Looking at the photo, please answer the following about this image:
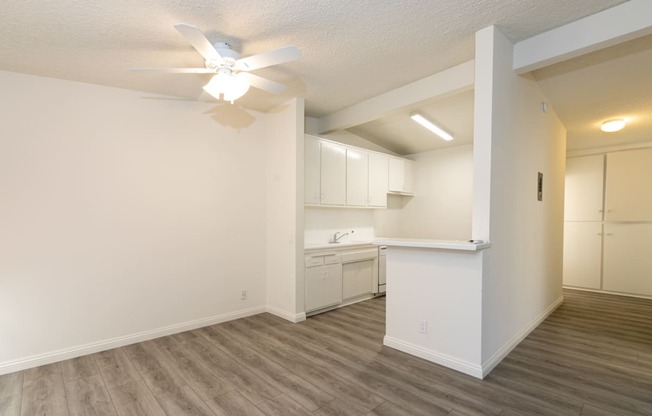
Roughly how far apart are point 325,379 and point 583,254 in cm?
558

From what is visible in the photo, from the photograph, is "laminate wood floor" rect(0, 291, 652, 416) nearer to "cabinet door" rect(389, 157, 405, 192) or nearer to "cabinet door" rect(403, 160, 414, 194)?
"cabinet door" rect(389, 157, 405, 192)

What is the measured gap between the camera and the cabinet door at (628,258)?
495 centimetres

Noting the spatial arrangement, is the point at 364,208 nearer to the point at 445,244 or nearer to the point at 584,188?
the point at 445,244

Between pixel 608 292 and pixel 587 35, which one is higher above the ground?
pixel 587 35

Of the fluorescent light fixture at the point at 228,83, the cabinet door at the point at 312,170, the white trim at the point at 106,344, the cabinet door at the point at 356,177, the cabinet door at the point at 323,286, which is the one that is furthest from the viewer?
the cabinet door at the point at 356,177

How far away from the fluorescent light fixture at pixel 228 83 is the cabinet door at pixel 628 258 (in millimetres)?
6331

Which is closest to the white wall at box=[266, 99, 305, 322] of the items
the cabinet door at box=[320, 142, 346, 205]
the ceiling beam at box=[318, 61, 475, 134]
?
the cabinet door at box=[320, 142, 346, 205]

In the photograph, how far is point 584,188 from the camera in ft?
18.2

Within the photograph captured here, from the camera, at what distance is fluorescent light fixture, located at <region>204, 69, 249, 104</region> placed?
2.47 meters

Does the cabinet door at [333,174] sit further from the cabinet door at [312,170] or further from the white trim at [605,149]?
the white trim at [605,149]

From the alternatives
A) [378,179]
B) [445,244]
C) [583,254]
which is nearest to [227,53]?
[445,244]

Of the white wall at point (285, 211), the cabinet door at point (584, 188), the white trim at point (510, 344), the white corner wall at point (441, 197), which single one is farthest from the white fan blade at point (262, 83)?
the cabinet door at point (584, 188)

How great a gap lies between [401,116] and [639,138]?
13.0ft

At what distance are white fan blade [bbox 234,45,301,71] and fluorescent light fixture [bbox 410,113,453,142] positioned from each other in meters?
2.54
